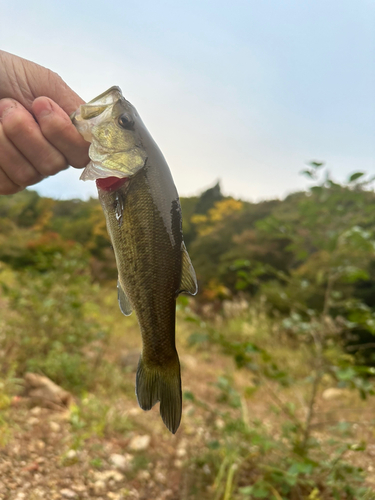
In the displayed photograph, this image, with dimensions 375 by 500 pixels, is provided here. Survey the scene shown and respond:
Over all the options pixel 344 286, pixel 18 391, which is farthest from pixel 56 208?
pixel 18 391

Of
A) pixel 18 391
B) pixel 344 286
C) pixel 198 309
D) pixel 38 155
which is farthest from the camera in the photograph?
pixel 198 309

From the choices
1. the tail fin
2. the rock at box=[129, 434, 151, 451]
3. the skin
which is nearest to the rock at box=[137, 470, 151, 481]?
the rock at box=[129, 434, 151, 451]

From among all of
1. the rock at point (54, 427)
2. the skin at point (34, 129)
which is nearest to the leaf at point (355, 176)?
the skin at point (34, 129)

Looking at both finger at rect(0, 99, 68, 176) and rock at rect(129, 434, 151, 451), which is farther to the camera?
rock at rect(129, 434, 151, 451)

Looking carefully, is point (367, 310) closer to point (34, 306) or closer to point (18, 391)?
point (18, 391)

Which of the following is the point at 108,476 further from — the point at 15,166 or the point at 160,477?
the point at 15,166

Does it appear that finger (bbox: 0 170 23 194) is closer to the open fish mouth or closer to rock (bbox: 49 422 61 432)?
the open fish mouth

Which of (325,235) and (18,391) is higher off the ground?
(325,235)
